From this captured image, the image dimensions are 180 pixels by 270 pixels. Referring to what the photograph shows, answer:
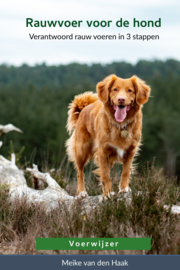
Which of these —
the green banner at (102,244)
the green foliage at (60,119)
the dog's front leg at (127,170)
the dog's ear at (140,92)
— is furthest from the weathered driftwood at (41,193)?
the green foliage at (60,119)

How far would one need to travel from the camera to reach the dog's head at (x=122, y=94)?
4995 mm

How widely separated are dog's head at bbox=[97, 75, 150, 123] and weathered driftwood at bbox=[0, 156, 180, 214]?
118 cm

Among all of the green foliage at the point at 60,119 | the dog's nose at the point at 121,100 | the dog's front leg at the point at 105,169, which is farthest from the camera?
the green foliage at the point at 60,119

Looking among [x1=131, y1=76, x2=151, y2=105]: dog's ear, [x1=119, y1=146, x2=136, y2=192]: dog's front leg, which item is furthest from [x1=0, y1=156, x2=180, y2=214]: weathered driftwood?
[x1=131, y1=76, x2=151, y2=105]: dog's ear

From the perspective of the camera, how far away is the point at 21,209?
4980 mm

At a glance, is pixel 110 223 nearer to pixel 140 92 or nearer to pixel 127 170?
pixel 127 170

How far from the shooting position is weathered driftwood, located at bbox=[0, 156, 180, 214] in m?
5.14

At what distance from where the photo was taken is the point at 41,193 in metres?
5.81

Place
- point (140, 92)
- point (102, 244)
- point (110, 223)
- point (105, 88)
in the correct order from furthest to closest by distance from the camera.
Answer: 1. point (105, 88)
2. point (140, 92)
3. point (110, 223)
4. point (102, 244)

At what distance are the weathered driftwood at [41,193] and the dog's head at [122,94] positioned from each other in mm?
1180

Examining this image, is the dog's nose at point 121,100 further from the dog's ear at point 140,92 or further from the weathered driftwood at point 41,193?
the weathered driftwood at point 41,193

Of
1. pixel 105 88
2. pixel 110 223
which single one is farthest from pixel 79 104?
pixel 110 223

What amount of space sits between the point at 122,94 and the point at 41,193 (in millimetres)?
2095

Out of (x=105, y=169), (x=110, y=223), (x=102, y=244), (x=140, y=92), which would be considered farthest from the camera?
(x=105, y=169)
